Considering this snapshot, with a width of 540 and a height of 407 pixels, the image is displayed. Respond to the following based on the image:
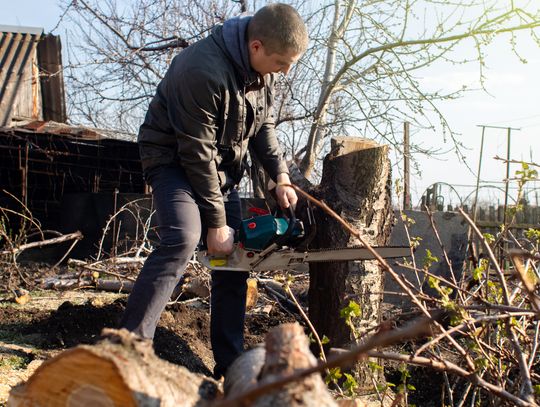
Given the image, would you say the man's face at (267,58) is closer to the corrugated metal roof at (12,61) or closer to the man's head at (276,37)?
the man's head at (276,37)

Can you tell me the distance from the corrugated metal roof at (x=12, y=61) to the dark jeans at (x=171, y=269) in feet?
34.1

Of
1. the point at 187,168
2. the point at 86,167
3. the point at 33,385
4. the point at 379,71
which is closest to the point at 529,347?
the point at 187,168

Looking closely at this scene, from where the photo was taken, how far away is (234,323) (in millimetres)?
3740

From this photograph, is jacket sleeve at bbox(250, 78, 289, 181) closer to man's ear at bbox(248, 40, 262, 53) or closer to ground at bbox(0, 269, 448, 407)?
man's ear at bbox(248, 40, 262, 53)

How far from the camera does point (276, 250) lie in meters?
3.53

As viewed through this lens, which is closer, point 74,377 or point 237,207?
point 74,377

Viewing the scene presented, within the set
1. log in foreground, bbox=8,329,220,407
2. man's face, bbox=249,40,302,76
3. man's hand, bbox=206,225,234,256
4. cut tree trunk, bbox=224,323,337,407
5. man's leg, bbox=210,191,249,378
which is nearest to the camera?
cut tree trunk, bbox=224,323,337,407

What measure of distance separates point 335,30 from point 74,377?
8707 mm

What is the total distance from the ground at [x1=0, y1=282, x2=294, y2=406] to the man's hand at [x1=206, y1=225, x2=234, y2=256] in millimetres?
1111

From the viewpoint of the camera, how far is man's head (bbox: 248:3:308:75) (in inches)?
120

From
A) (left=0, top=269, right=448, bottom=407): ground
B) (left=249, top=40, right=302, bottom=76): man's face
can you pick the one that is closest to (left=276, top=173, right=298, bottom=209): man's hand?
(left=249, top=40, right=302, bottom=76): man's face

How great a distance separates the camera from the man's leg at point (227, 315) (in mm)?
3697

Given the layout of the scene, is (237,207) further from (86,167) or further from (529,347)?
(86,167)

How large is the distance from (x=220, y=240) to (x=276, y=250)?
0.37 meters
